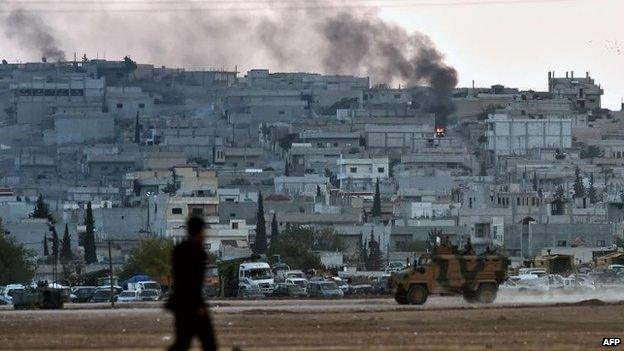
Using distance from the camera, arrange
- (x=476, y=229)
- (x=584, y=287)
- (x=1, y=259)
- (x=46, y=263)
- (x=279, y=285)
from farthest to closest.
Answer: (x=476, y=229), (x=46, y=263), (x=1, y=259), (x=279, y=285), (x=584, y=287)

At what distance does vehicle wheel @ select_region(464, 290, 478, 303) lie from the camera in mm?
63522

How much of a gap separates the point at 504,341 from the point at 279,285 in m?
45.6

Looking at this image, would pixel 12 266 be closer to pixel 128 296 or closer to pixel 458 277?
pixel 128 296

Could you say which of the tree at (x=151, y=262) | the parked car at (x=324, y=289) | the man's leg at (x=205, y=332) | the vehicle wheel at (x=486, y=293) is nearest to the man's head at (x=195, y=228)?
the man's leg at (x=205, y=332)

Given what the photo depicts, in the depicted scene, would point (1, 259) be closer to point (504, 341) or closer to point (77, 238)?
point (77, 238)

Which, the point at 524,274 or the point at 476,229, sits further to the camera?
the point at 476,229

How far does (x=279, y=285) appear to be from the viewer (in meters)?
87.9

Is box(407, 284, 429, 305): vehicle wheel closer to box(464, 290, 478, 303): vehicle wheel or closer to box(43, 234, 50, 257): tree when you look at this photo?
box(464, 290, 478, 303): vehicle wheel

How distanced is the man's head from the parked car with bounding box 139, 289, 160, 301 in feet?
149

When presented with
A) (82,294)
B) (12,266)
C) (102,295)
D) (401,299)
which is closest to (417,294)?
(401,299)

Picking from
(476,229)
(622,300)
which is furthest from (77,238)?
(622,300)

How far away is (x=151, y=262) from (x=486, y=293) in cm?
5054

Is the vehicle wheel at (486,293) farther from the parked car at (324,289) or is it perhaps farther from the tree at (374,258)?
the tree at (374,258)

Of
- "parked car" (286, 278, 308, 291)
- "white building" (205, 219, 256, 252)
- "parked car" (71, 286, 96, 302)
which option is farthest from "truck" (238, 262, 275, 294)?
"white building" (205, 219, 256, 252)
